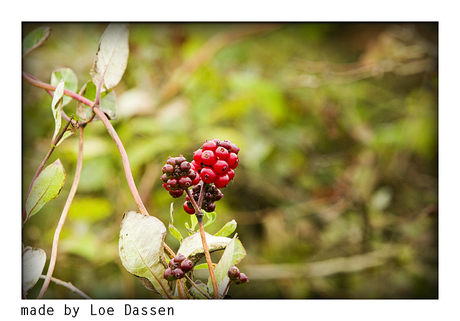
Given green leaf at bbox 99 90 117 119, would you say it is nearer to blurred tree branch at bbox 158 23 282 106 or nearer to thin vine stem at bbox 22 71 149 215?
thin vine stem at bbox 22 71 149 215

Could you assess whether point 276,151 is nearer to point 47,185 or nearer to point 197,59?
point 197,59

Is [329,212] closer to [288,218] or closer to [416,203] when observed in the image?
[288,218]

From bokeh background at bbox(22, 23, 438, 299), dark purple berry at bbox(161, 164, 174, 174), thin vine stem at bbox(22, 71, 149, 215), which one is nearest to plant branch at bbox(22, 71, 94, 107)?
thin vine stem at bbox(22, 71, 149, 215)

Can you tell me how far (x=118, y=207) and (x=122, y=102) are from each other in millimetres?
272

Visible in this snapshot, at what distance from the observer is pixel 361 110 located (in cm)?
122

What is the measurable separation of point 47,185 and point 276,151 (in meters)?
0.81

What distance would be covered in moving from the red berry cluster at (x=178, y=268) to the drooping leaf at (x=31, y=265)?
5.3 inches

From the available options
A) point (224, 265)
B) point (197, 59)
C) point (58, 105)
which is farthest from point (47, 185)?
point (197, 59)

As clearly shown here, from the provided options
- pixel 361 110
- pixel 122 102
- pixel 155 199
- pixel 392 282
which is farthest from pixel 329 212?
pixel 122 102

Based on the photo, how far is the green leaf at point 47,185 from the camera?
1.11 ft

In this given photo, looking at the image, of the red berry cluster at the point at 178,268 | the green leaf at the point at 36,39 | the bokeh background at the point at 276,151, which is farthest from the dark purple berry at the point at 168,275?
the bokeh background at the point at 276,151

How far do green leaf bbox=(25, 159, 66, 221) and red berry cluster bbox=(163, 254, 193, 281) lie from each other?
0.43ft

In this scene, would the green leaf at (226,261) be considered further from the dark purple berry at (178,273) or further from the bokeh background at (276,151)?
the bokeh background at (276,151)

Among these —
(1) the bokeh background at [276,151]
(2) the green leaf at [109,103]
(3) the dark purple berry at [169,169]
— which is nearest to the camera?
(3) the dark purple berry at [169,169]
